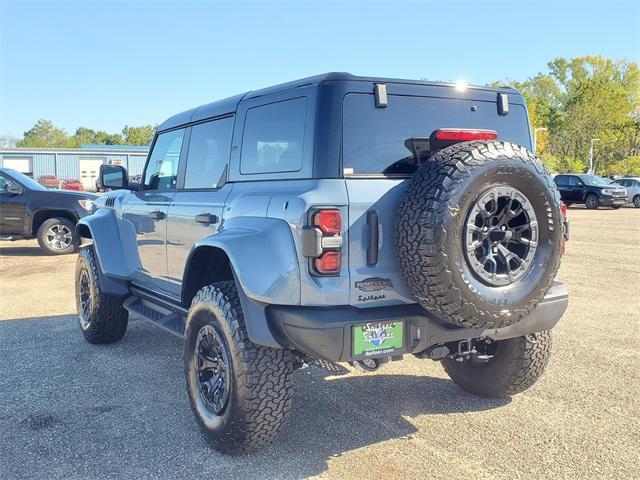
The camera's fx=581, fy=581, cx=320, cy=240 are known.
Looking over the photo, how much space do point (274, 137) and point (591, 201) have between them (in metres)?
25.7

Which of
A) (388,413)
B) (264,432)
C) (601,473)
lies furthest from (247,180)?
(601,473)

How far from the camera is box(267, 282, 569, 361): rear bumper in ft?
9.12

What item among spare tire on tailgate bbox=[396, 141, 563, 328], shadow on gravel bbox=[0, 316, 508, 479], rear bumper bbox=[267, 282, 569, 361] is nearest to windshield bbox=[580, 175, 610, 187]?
shadow on gravel bbox=[0, 316, 508, 479]

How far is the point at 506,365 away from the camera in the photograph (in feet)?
12.5

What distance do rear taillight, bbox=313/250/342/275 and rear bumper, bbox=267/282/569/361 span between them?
0.64 ft

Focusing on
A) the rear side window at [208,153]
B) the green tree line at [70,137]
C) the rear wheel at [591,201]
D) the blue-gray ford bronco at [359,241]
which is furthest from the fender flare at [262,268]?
the green tree line at [70,137]

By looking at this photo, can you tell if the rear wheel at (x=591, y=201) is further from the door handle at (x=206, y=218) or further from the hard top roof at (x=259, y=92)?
the door handle at (x=206, y=218)

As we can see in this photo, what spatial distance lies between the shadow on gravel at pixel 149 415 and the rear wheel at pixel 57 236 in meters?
6.78

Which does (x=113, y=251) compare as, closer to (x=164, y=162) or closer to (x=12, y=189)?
(x=164, y=162)

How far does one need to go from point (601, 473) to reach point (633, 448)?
420mm

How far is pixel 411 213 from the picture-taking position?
9.09 feet

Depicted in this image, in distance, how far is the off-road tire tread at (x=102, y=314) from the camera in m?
5.18

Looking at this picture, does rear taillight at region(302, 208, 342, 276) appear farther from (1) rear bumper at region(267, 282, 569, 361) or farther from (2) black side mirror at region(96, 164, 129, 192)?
(2) black side mirror at region(96, 164, 129, 192)

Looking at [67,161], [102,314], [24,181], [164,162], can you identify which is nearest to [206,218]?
[164,162]
